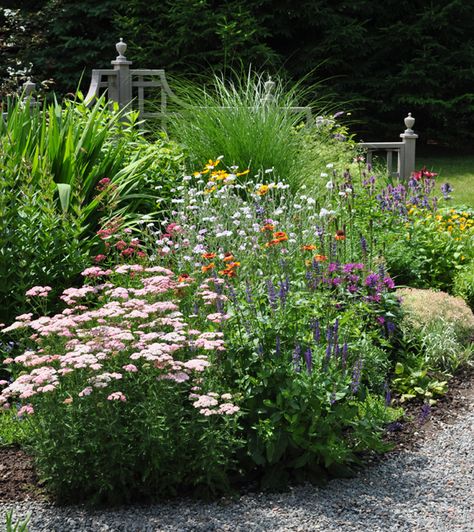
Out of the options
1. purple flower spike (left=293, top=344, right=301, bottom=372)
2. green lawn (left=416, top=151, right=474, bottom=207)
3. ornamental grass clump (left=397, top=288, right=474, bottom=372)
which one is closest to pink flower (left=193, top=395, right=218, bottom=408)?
purple flower spike (left=293, top=344, right=301, bottom=372)

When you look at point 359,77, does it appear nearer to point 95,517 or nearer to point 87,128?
point 87,128

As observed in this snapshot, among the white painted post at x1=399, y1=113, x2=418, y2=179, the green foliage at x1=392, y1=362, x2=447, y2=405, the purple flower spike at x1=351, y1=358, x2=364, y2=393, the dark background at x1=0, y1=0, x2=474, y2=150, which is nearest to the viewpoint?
the purple flower spike at x1=351, y1=358, x2=364, y2=393

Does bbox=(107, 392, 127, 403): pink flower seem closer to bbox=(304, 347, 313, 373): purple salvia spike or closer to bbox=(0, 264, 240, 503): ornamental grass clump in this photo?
bbox=(0, 264, 240, 503): ornamental grass clump

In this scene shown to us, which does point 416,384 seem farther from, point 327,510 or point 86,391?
point 86,391

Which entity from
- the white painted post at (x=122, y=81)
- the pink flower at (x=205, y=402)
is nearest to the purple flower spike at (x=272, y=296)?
the pink flower at (x=205, y=402)

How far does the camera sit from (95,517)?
3217 millimetres

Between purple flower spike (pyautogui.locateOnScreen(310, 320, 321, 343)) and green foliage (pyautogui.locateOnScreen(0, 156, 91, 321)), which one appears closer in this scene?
purple flower spike (pyautogui.locateOnScreen(310, 320, 321, 343))

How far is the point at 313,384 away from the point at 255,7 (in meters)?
13.9

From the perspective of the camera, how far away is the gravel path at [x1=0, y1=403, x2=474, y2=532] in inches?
124

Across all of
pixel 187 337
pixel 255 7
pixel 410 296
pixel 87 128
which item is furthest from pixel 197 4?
pixel 187 337

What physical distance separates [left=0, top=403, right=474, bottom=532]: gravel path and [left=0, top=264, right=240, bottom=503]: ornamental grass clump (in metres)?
0.11

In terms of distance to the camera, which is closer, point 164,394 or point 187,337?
point 164,394

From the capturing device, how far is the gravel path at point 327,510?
10.3 ft

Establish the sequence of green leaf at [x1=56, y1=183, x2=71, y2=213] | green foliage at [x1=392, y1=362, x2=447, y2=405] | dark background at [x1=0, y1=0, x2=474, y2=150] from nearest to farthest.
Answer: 1. green foliage at [x1=392, y1=362, x2=447, y2=405]
2. green leaf at [x1=56, y1=183, x2=71, y2=213]
3. dark background at [x1=0, y1=0, x2=474, y2=150]
